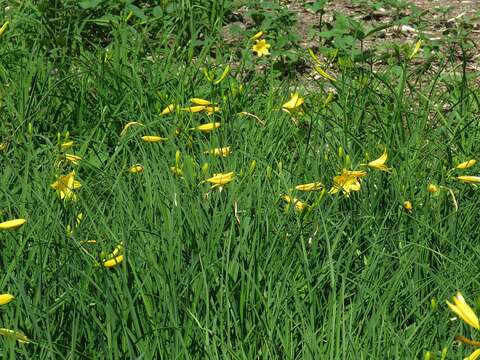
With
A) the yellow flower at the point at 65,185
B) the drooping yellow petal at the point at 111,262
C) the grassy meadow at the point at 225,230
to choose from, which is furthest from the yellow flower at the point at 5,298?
the yellow flower at the point at 65,185

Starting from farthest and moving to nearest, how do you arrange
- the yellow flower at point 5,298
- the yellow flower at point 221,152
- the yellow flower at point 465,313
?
the yellow flower at point 221,152 < the yellow flower at point 5,298 < the yellow flower at point 465,313

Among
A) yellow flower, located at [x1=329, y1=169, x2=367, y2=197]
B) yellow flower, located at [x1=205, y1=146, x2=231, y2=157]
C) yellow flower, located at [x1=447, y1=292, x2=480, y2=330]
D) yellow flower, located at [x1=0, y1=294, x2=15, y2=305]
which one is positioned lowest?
yellow flower, located at [x1=205, y1=146, x2=231, y2=157]

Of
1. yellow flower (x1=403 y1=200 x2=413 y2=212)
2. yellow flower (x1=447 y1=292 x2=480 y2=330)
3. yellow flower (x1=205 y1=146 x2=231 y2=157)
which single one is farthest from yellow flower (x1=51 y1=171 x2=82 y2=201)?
yellow flower (x1=447 y1=292 x2=480 y2=330)

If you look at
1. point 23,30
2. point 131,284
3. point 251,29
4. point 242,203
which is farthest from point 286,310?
point 251,29

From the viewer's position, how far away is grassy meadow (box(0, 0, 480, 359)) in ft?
7.00

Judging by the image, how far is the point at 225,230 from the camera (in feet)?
8.57

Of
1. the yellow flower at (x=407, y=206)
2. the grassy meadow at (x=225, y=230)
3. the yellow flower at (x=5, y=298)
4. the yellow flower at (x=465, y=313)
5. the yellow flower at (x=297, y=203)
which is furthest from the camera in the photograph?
the yellow flower at (x=407, y=206)

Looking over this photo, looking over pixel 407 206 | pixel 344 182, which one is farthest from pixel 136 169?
pixel 407 206

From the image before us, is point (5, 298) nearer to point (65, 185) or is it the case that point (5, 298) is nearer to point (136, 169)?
point (65, 185)

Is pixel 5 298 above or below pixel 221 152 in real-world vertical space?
above

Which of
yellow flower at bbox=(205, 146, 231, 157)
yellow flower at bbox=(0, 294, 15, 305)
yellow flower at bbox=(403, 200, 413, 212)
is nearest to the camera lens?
yellow flower at bbox=(0, 294, 15, 305)

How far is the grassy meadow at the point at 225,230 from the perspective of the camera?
7.00 feet

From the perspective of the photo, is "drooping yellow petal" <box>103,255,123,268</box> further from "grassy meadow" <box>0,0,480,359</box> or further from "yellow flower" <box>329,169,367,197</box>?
"yellow flower" <box>329,169,367,197</box>

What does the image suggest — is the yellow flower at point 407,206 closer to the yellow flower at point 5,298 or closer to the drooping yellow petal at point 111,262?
the drooping yellow petal at point 111,262
